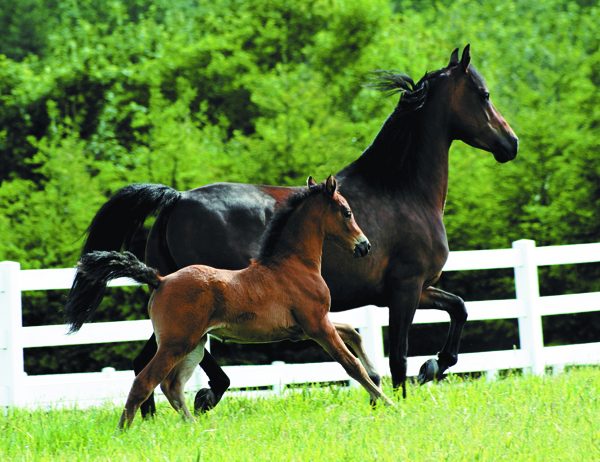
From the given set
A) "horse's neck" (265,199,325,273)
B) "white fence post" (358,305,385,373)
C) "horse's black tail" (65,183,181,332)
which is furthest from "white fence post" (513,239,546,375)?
"horse's black tail" (65,183,181,332)

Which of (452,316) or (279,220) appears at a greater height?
(279,220)

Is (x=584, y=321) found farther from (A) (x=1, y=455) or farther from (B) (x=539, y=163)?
(A) (x=1, y=455)

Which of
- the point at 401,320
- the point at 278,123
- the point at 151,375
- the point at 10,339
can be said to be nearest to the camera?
the point at 151,375

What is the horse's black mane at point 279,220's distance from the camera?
4.25 meters

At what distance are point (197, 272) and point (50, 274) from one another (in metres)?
2.73

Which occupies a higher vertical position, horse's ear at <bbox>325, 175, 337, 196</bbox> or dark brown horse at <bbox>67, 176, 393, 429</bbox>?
horse's ear at <bbox>325, 175, 337, 196</bbox>

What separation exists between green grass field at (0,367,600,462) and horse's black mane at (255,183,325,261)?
1017 millimetres

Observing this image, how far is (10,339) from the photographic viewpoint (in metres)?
5.81

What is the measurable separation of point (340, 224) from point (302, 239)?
0.24m

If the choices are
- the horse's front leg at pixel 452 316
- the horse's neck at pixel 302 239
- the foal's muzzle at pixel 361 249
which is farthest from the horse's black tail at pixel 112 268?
the horse's front leg at pixel 452 316

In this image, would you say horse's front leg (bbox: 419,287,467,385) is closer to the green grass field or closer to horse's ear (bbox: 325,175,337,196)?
Result: the green grass field

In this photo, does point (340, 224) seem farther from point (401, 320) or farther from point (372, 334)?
point (372, 334)

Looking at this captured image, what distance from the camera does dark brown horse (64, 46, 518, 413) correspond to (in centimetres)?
458

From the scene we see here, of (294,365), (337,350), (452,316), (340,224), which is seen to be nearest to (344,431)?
(337,350)
